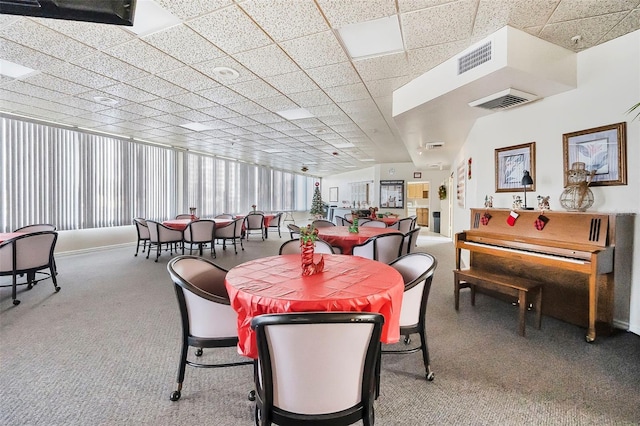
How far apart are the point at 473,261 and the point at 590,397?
222 cm

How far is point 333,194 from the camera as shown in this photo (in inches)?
664

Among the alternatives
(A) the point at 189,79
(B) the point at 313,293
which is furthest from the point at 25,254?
(B) the point at 313,293

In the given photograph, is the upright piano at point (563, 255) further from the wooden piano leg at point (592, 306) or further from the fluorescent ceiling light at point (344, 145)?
the fluorescent ceiling light at point (344, 145)

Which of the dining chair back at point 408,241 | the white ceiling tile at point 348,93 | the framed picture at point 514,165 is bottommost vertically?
the dining chair back at point 408,241

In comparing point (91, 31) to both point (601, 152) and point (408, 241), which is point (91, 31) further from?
point (601, 152)

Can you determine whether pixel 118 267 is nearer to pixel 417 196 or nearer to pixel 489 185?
pixel 489 185

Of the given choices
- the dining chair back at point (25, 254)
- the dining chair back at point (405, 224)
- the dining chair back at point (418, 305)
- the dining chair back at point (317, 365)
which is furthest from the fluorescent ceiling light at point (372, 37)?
the dining chair back at point (25, 254)

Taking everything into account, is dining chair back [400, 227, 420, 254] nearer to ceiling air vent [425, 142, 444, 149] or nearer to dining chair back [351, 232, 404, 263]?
dining chair back [351, 232, 404, 263]

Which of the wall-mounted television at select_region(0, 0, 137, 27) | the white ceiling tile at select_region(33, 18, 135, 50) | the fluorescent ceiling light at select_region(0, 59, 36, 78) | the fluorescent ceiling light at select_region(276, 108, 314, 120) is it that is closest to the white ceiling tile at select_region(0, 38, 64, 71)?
the fluorescent ceiling light at select_region(0, 59, 36, 78)

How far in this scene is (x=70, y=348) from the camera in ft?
8.07

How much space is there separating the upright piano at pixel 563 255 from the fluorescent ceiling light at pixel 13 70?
19.2 feet

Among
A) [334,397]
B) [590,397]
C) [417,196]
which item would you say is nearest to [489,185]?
[590,397]

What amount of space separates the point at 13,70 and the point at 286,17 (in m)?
3.78

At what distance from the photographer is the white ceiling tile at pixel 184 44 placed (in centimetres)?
278
